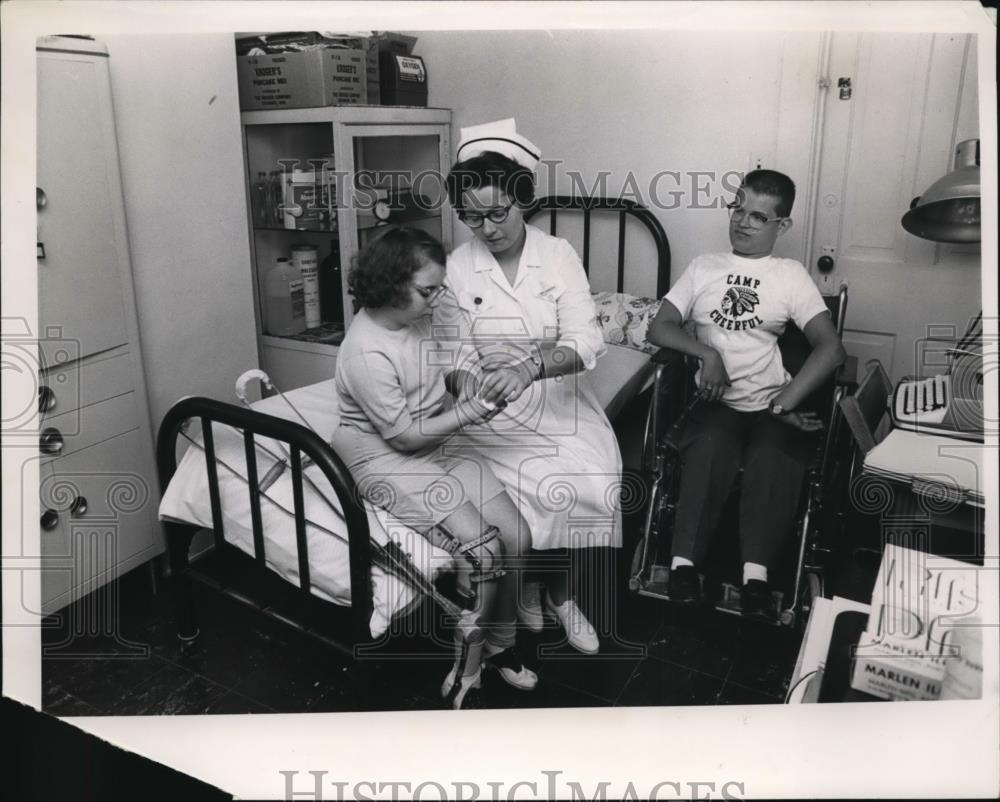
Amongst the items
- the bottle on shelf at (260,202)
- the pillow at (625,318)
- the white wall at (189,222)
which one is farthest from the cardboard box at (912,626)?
the bottle on shelf at (260,202)

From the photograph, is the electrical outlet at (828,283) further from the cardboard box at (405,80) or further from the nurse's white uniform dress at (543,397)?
the cardboard box at (405,80)

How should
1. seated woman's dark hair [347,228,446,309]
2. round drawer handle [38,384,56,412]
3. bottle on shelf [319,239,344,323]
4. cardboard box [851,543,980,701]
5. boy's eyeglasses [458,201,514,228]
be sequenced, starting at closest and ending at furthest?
cardboard box [851,543,980,701]
round drawer handle [38,384,56,412]
seated woman's dark hair [347,228,446,309]
boy's eyeglasses [458,201,514,228]
bottle on shelf [319,239,344,323]

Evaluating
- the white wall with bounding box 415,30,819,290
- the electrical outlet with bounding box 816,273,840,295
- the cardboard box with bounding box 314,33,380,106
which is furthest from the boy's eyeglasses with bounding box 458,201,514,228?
the electrical outlet with bounding box 816,273,840,295

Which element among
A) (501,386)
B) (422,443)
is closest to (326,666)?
(422,443)

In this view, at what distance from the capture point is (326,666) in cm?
152

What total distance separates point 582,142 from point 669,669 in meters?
1.10

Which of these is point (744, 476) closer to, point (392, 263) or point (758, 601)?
point (758, 601)

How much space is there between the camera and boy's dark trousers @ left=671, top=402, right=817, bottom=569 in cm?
170

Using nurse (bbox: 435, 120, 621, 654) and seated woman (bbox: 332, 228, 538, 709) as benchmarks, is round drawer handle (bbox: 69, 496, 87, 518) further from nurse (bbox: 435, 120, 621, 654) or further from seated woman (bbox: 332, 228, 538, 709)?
nurse (bbox: 435, 120, 621, 654)

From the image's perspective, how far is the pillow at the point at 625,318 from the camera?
1898 millimetres

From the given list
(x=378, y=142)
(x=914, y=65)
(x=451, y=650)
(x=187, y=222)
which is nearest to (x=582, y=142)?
(x=378, y=142)

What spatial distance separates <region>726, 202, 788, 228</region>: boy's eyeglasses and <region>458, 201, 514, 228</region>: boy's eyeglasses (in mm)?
462

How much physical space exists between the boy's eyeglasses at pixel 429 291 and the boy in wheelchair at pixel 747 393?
0.58 m

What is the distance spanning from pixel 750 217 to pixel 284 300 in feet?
3.43
